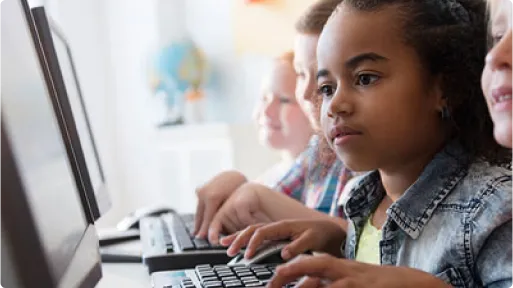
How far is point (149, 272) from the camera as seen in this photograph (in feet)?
2.54

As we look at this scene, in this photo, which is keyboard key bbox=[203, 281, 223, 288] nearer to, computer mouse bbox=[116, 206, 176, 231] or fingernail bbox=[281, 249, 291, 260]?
fingernail bbox=[281, 249, 291, 260]

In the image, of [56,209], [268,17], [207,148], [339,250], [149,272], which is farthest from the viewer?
[207,148]

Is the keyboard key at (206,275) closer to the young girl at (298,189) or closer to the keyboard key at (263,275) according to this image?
the keyboard key at (263,275)

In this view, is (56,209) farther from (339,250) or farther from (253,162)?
(253,162)

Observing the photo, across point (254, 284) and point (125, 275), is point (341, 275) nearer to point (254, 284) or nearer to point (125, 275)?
point (254, 284)

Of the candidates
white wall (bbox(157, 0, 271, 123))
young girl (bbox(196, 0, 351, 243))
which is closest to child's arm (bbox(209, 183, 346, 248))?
young girl (bbox(196, 0, 351, 243))

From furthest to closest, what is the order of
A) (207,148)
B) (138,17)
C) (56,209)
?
(138,17)
(207,148)
(56,209)

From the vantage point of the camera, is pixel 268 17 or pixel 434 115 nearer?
pixel 434 115

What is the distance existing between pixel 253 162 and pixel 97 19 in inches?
45.8

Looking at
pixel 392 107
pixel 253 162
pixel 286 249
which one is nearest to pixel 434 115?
pixel 392 107

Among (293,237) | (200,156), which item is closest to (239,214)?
(293,237)

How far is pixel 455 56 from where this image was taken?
69 cm

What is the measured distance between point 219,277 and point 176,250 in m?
0.22

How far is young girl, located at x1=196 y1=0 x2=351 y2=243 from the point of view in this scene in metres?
0.96
